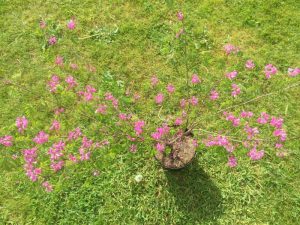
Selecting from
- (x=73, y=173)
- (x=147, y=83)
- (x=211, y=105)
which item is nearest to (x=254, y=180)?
(x=211, y=105)

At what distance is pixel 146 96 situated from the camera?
5.03m

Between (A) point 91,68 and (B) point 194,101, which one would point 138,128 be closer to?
(B) point 194,101

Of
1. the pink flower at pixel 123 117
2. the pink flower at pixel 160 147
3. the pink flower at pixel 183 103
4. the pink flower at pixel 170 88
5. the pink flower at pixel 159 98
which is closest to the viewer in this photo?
the pink flower at pixel 160 147

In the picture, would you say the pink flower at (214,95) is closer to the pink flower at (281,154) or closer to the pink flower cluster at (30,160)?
the pink flower at (281,154)

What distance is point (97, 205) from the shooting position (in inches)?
176

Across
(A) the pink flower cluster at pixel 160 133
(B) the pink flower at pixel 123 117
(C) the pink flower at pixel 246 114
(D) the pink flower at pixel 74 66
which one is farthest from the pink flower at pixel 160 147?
(D) the pink flower at pixel 74 66

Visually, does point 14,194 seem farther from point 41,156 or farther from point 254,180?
point 254,180

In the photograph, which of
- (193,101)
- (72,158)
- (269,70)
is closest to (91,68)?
(193,101)

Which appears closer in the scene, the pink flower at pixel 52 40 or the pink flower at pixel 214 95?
the pink flower at pixel 214 95

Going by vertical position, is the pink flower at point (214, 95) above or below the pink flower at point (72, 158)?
below

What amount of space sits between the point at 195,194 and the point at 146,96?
1661mm

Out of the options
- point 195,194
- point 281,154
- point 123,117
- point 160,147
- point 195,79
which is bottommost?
point 195,194

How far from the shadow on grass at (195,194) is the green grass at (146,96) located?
0.05ft

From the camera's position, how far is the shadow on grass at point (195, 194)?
4.39 metres
